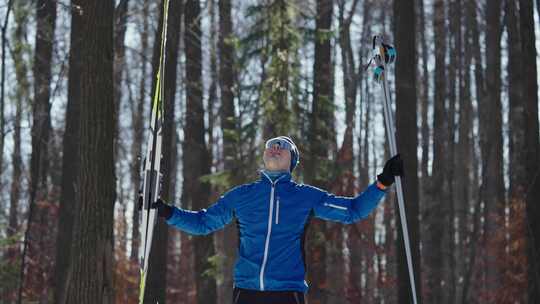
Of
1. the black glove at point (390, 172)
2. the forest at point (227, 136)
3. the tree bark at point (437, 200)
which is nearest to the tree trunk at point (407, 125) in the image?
the forest at point (227, 136)

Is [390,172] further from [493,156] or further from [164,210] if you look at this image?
[493,156]

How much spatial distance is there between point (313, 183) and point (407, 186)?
2737 millimetres

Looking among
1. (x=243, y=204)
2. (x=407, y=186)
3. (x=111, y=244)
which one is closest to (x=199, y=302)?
(x=407, y=186)

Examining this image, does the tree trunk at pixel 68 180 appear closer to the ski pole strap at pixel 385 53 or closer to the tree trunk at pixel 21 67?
the tree trunk at pixel 21 67

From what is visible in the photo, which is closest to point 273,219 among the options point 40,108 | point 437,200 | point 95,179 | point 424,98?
point 95,179

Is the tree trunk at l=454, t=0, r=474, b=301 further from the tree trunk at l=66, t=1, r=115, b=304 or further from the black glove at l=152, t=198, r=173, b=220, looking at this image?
the black glove at l=152, t=198, r=173, b=220

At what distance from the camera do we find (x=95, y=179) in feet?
28.5

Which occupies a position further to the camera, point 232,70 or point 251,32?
point 232,70

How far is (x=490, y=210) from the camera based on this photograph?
80.5 feet

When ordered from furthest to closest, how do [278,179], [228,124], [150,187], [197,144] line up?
[228,124] < [197,144] < [150,187] < [278,179]

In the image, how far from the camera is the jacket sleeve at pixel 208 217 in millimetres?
5242

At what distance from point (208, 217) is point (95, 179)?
363 cm

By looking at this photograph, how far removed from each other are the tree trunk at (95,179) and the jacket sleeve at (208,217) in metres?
3.52

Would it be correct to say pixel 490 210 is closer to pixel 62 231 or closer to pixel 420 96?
pixel 420 96
